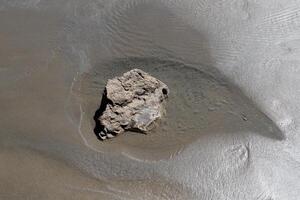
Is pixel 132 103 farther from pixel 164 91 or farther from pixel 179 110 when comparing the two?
pixel 179 110

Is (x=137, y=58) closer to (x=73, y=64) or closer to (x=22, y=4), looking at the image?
(x=73, y=64)

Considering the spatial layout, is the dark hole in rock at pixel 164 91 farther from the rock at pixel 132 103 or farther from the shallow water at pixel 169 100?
the shallow water at pixel 169 100

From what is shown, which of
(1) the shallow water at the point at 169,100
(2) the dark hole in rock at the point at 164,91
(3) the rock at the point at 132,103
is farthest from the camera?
(2) the dark hole in rock at the point at 164,91

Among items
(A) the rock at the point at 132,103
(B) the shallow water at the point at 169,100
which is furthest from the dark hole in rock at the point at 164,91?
(B) the shallow water at the point at 169,100

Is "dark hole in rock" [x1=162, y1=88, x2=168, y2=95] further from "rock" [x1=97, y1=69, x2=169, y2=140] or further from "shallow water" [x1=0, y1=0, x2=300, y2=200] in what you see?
"shallow water" [x1=0, y1=0, x2=300, y2=200]

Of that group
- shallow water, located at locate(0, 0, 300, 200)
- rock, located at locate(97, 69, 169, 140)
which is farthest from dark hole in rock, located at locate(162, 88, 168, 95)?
shallow water, located at locate(0, 0, 300, 200)

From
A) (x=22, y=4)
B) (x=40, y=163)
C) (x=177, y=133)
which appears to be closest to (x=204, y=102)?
(x=177, y=133)
